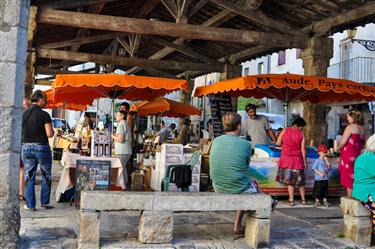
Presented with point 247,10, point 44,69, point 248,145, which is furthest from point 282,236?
point 44,69

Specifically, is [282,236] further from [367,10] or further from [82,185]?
[367,10]

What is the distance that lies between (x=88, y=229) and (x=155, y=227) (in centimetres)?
70

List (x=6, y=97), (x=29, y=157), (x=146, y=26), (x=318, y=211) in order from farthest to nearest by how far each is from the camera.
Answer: (x=146, y=26) → (x=318, y=211) → (x=29, y=157) → (x=6, y=97)

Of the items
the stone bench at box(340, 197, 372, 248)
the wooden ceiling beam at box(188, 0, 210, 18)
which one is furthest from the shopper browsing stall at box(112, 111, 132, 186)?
the wooden ceiling beam at box(188, 0, 210, 18)

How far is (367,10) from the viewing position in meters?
9.26

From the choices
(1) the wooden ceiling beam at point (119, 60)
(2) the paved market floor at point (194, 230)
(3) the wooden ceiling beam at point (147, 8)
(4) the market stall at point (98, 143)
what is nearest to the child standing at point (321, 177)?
(2) the paved market floor at point (194, 230)

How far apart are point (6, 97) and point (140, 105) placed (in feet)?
28.2

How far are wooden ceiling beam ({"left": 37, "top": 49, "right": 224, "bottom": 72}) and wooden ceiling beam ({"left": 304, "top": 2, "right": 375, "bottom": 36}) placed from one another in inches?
201

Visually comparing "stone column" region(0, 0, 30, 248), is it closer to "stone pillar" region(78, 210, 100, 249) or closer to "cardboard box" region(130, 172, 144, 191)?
"stone pillar" region(78, 210, 100, 249)

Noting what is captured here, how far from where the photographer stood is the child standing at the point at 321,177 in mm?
7688

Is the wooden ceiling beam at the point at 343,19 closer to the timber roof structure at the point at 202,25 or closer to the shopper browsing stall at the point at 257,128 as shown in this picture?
the timber roof structure at the point at 202,25

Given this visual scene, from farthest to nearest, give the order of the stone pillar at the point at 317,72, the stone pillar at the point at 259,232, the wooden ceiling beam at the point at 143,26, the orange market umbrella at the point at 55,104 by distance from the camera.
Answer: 1. the orange market umbrella at the point at 55,104
2. the stone pillar at the point at 317,72
3. the wooden ceiling beam at the point at 143,26
4. the stone pillar at the point at 259,232

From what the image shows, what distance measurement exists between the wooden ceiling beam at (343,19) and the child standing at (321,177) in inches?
134

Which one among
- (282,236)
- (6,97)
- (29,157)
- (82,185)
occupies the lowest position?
(282,236)
